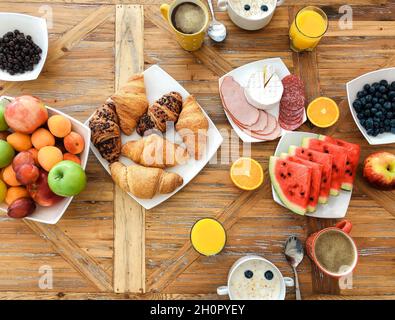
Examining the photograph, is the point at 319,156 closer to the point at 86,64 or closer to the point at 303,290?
the point at 303,290

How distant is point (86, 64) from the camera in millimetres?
1586

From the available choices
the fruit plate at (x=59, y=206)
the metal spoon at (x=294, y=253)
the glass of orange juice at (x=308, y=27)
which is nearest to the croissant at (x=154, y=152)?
the fruit plate at (x=59, y=206)

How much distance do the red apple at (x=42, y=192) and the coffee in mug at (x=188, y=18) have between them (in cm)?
66

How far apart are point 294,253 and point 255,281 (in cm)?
17

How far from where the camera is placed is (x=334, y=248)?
1.44 meters

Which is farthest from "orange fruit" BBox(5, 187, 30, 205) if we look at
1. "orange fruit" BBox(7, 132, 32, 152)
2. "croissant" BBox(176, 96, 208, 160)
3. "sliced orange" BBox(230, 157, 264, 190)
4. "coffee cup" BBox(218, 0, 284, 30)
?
"coffee cup" BBox(218, 0, 284, 30)

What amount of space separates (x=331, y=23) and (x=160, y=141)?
0.78 meters

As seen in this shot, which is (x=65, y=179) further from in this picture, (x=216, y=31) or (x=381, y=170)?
(x=381, y=170)

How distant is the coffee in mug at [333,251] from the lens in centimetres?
143

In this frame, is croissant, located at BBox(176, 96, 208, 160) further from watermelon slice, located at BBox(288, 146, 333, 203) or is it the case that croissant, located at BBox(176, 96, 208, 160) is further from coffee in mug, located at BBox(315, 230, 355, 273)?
coffee in mug, located at BBox(315, 230, 355, 273)

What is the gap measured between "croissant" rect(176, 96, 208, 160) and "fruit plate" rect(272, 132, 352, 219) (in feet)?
0.85

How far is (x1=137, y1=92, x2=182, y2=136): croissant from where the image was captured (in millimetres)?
1487

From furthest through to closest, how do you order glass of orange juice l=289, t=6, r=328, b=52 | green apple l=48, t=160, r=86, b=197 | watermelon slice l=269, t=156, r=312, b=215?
glass of orange juice l=289, t=6, r=328, b=52 → watermelon slice l=269, t=156, r=312, b=215 → green apple l=48, t=160, r=86, b=197
